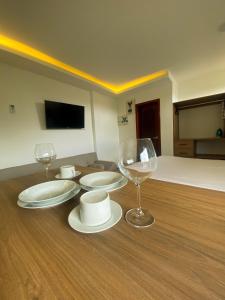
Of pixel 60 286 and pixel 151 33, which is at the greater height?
pixel 151 33

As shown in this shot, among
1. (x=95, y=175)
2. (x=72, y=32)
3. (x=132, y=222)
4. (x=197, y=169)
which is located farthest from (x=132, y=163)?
(x=72, y=32)

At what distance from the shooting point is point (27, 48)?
2105 millimetres

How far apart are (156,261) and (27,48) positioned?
2.83 m

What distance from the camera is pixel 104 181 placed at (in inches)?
27.3

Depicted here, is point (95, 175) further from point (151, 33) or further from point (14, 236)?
point (151, 33)

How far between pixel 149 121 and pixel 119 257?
3.85m

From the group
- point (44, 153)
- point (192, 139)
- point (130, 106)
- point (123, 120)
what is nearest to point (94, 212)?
point (44, 153)

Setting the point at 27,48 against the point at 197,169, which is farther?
the point at 27,48

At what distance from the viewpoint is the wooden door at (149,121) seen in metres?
3.69

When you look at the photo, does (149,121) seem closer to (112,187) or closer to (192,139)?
(192,139)

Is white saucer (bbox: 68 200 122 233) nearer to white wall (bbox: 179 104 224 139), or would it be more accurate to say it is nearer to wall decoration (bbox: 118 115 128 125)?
white wall (bbox: 179 104 224 139)

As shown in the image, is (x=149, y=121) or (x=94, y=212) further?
(x=149, y=121)

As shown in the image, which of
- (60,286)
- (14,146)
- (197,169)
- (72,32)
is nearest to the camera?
(60,286)

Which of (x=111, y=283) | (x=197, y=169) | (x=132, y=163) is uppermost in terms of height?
(x=132, y=163)
